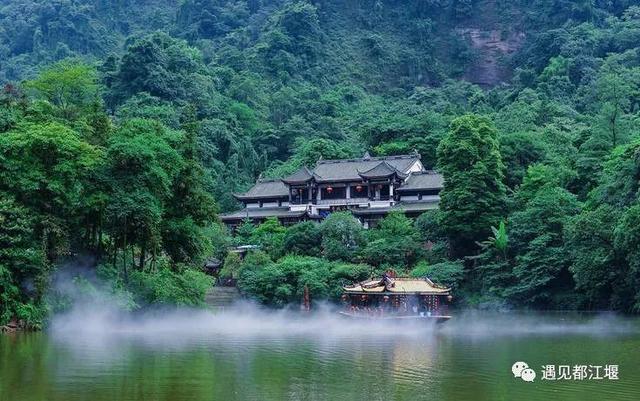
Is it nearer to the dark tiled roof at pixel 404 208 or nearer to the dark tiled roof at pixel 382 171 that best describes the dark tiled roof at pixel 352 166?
the dark tiled roof at pixel 382 171

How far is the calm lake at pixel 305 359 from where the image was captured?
16672 mm

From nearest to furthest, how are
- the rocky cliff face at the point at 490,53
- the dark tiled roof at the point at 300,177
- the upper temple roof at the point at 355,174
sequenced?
the upper temple roof at the point at 355,174, the dark tiled roof at the point at 300,177, the rocky cliff face at the point at 490,53

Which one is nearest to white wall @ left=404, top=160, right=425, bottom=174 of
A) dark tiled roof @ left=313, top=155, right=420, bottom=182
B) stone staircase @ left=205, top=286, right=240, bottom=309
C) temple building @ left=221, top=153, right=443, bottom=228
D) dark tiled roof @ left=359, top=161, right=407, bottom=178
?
temple building @ left=221, top=153, right=443, bottom=228

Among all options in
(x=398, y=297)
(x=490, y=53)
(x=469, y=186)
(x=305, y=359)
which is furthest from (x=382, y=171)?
(x=490, y=53)

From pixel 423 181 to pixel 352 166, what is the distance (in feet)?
18.2

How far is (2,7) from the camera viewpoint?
129 m

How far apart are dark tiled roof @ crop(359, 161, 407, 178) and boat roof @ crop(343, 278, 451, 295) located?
21.3 meters

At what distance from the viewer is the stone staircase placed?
46.5m

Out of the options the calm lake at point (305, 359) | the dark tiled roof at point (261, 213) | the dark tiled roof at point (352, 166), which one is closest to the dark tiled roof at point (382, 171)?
the dark tiled roof at point (352, 166)

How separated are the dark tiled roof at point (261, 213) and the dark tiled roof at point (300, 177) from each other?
1.92m

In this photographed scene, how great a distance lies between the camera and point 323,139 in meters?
70.9

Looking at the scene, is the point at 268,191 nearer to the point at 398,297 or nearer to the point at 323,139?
the point at 323,139

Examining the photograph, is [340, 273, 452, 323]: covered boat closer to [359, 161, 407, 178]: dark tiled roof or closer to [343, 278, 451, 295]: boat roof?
[343, 278, 451, 295]: boat roof

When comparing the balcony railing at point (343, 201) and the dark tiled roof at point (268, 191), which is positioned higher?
the dark tiled roof at point (268, 191)
